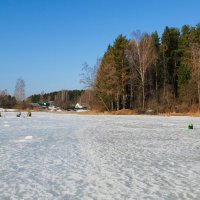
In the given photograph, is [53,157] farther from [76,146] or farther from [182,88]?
[182,88]

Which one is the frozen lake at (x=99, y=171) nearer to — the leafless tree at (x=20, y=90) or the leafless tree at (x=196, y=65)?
the leafless tree at (x=196, y=65)

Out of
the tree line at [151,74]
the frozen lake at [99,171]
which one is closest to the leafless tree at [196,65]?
the tree line at [151,74]

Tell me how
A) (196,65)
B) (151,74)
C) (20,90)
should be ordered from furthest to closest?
(20,90), (151,74), (196,65)

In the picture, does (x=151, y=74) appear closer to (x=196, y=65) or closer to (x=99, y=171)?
(x=196, y=65)

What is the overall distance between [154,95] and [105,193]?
5048 centimetres

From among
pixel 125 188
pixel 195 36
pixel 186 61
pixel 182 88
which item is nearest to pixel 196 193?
pixel 125 188

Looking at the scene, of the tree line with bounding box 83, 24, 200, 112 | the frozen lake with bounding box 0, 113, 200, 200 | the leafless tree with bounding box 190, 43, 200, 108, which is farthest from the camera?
the tree line with bounding box 83, 24, 200, 112

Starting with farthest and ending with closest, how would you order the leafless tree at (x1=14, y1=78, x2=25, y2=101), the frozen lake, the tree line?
the leafless tree at (x1=14, y1=78, x2=25, y2=101) → the tree line → the frozen lake

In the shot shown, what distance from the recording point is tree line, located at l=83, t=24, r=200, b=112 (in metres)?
48.1

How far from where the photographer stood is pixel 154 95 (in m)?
55.4

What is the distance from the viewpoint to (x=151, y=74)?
195ft

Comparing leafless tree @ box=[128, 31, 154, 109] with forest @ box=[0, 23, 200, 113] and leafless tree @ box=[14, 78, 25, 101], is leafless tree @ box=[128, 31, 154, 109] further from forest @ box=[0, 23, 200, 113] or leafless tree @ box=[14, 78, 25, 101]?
leafless tree @ box=[14, 78, 25, 101]

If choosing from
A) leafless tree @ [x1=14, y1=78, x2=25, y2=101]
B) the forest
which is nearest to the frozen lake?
the forest

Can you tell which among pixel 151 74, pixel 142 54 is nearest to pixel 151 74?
pixel 151 74
